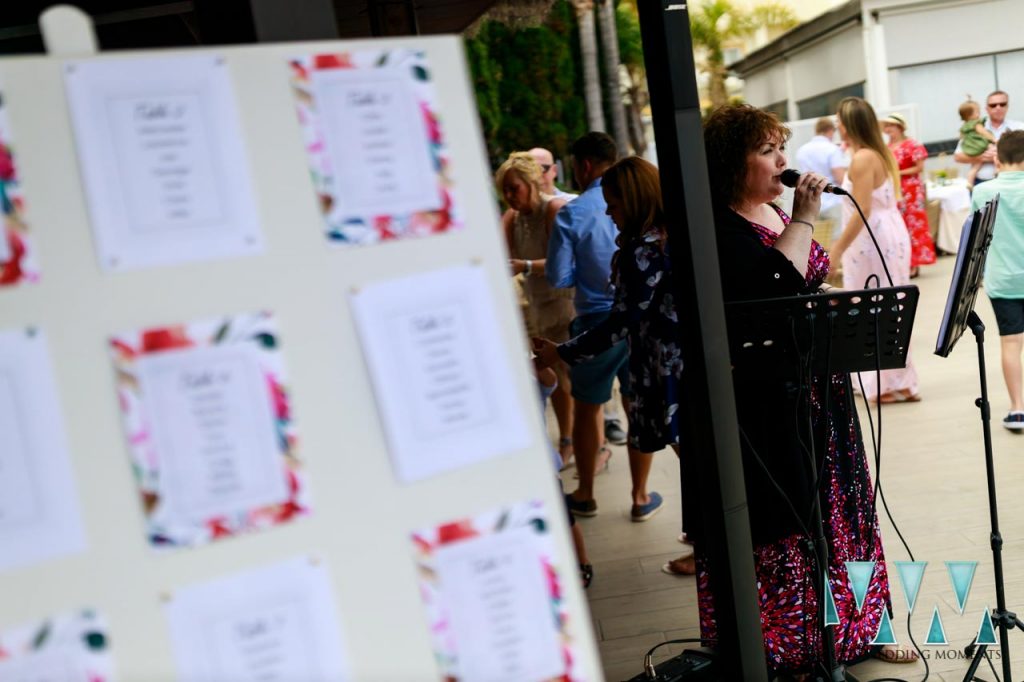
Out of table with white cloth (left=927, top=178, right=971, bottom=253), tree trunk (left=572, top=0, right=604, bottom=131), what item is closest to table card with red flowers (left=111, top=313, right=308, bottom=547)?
table with white cloth (left=927, top=178, right=971, bottom=253)

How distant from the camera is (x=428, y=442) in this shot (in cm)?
131

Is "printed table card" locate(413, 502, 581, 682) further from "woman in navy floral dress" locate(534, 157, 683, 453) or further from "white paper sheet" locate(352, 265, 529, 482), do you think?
"woman in navy floral dress" locate(534, 157, 683, 453)

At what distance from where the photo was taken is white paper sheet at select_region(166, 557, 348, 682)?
120 centimetres

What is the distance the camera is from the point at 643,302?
3574 millimetres

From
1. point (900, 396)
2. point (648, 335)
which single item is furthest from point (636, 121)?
point (648, 335)

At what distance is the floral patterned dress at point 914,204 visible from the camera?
30.6 ft

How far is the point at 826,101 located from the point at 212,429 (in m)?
21.5

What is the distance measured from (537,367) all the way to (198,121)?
7.46 ft

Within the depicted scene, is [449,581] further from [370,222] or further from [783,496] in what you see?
[783,496]

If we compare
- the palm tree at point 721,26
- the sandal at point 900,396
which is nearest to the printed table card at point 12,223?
the sandal at point 900,396

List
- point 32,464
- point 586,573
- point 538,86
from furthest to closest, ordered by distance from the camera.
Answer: point 538,86 → point 586,573 → point 32,464

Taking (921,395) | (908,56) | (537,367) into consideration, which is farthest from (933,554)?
(908,56)

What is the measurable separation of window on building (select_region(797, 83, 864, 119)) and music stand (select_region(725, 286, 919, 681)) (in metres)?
16.8

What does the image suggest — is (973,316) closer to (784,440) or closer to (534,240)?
(784,440)
